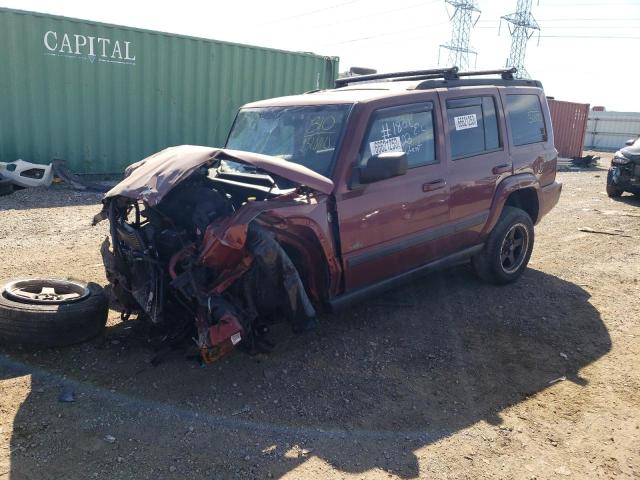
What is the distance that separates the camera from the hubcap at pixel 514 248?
17.6 ft

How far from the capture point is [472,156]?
4.77 meters

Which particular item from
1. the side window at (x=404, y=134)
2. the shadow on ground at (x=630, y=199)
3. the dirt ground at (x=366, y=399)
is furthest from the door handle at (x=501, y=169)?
the shadow on ground at (x=630, y=199)

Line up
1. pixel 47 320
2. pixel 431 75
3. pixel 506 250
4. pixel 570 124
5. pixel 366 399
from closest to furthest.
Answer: pixel 366 399 < pixel 47 320 < pixel 431 75 < pixel 506 250 < pixel 570 124

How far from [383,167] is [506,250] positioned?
2.36 meters

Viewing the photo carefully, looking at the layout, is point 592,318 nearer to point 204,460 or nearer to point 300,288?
point 300,288

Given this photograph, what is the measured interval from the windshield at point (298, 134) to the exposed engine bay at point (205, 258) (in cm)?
32

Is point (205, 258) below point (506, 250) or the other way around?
the other way around

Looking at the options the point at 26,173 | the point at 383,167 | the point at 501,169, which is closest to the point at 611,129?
the point at 501,169

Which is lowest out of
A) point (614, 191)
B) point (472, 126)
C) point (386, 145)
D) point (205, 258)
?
point (614, 191)

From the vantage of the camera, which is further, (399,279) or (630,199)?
(630,199)

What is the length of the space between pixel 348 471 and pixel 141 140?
935 centimetres

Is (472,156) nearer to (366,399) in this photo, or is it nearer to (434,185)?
(434,185)

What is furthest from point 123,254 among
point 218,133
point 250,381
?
point 218,133

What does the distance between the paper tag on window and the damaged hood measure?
1.97 feet
